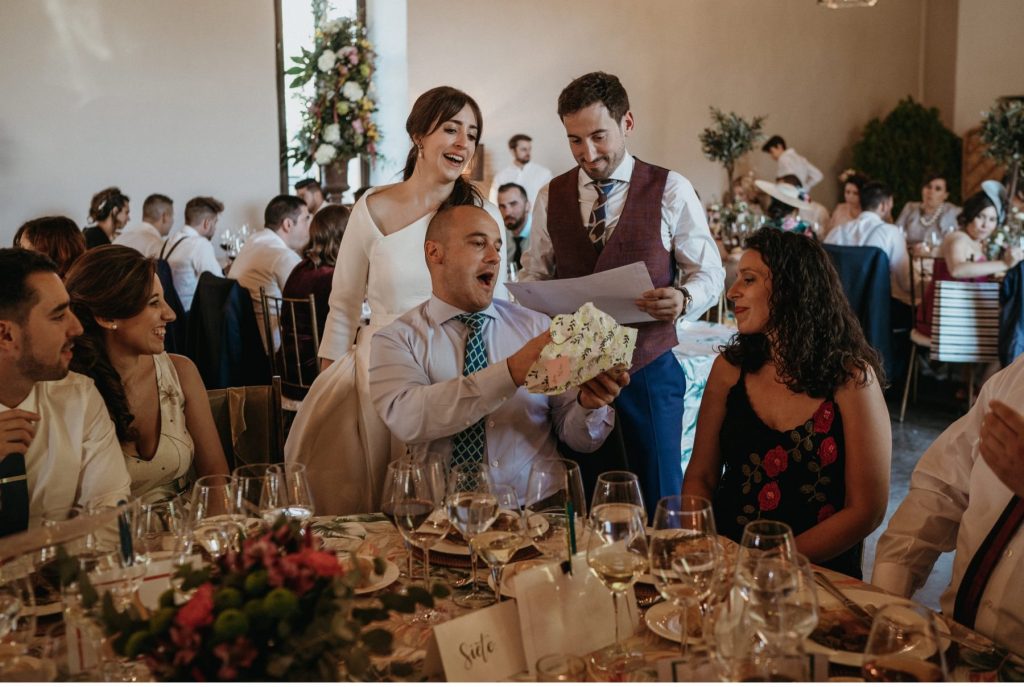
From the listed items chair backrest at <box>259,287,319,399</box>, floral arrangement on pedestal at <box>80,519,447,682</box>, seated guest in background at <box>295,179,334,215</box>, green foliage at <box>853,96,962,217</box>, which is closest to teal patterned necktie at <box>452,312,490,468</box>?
floral arrangement on pedestal at <box>80,519,447,682</box>

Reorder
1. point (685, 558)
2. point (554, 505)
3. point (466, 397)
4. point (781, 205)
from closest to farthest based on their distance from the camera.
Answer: point (685, 558) → point (554, 505) → point (466, 397) → point (781, 205)

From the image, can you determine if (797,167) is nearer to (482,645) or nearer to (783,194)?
(783,194)

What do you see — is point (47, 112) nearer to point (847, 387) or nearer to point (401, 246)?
point (401, 246)

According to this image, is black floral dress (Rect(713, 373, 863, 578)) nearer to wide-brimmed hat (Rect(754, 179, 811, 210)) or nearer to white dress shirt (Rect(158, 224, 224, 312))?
wide-brimmed hat (Rect(754, 179, 811, 210))

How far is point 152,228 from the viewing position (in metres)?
6.82

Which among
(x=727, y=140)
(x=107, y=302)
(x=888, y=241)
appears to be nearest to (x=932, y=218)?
(x=727, y=140)

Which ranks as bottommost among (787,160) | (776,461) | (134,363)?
(776,461)

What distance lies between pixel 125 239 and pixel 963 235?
5.39 m

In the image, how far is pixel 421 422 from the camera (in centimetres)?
227

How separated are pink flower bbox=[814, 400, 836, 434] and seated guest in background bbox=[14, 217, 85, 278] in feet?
8.58

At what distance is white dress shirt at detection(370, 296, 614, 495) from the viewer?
87.4 inches

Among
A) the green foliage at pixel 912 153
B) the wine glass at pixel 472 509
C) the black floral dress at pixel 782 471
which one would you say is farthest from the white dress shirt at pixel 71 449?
the green foliage at pixel 912 153

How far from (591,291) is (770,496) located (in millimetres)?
710

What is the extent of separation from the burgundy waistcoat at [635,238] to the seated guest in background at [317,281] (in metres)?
1.81
